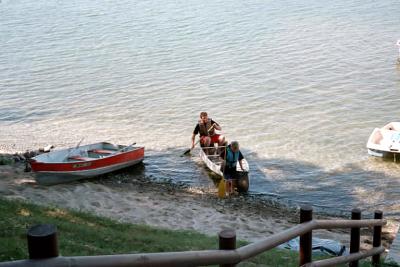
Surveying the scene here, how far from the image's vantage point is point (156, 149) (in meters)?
22.3

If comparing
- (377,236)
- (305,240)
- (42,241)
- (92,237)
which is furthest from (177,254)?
(92,237)

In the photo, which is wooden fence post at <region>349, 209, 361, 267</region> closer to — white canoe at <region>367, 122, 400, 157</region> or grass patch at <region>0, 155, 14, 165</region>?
white canoe at <region>367, 122, 400, 157</region>

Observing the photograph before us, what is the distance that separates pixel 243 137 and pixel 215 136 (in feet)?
10.9

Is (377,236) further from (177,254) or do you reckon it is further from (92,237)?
(177,254)

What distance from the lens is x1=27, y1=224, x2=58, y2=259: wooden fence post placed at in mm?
2812

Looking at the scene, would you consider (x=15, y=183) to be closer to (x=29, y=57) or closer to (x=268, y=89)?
(x=268, y=89)

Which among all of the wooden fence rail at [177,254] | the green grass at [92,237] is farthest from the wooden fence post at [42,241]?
the green grass at [92,237]

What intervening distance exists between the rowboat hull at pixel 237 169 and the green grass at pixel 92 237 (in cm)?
605

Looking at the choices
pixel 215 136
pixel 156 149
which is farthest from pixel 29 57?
pixel 215 136

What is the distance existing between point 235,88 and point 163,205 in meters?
15.7

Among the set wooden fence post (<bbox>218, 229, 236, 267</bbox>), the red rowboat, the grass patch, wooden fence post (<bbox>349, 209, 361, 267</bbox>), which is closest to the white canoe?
the red rowboat

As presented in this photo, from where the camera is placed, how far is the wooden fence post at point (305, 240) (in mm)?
4972

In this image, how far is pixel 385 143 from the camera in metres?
19.5

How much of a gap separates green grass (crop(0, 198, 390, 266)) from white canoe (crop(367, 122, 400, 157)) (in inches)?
399
